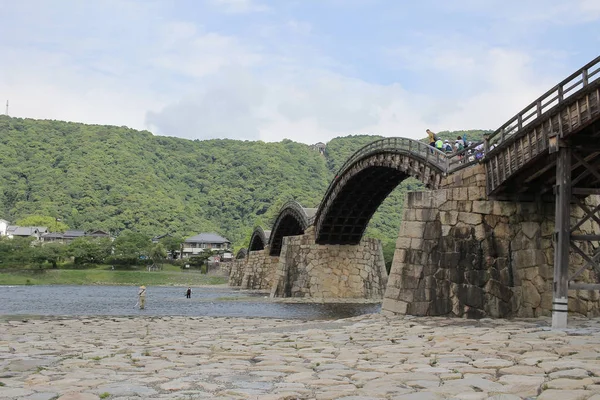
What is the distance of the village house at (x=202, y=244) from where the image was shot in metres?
99.2

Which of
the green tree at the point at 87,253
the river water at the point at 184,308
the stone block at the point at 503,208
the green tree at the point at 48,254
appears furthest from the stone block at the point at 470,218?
the green tree at the point at 87,253

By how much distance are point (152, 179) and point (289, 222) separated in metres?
77.7

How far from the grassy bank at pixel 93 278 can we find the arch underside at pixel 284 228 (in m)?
16.2

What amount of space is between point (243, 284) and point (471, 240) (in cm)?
4668

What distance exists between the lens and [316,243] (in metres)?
38.8

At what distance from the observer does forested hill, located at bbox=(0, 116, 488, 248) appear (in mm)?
109688

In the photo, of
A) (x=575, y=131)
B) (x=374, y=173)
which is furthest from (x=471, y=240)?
(x=374, y=173)

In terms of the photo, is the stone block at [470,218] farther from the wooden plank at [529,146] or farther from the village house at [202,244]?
the village house at [202,244]

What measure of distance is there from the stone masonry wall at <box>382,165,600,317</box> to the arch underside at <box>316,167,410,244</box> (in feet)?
47.5

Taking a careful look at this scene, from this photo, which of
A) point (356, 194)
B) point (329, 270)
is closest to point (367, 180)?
point (356, 194)

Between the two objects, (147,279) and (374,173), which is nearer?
(374,173)

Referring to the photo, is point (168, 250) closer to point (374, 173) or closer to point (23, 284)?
point (23, 284)

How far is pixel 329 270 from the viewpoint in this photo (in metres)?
37.9

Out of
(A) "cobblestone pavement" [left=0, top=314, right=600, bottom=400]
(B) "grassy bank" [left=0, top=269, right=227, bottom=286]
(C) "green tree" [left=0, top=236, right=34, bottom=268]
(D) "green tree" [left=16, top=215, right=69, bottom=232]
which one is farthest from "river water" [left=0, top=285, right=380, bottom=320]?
(D) "green tree" [left=16, top=215, right=69, bottom=232]
